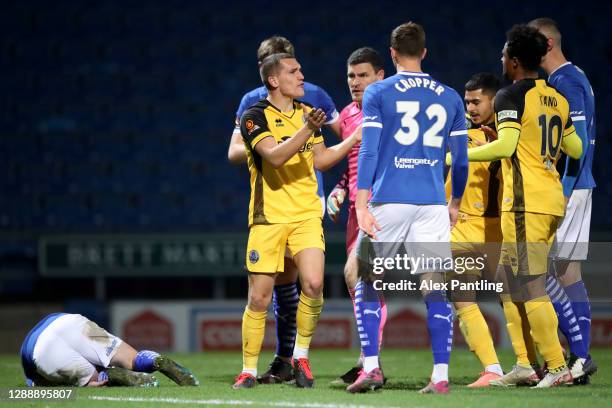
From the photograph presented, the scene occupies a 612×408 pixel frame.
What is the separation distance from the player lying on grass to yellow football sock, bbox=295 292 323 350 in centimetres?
71

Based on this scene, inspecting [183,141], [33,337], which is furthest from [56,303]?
[33,337]

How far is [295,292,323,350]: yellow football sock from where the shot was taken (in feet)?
19.1

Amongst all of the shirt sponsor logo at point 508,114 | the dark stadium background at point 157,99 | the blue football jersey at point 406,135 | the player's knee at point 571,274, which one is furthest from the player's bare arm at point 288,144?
the dark stadium background at point 157,99

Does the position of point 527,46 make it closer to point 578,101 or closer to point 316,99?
point 578,101

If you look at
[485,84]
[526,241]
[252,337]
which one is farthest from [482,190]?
[252,337]

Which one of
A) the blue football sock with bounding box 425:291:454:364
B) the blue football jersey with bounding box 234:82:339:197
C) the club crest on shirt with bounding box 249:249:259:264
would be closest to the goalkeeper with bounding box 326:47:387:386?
the blue football jersey with bounding box 234:82:339:197

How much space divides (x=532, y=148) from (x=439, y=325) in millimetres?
1224

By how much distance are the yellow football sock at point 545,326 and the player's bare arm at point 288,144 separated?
1.52 metres

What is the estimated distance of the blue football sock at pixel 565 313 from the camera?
19.8 feet

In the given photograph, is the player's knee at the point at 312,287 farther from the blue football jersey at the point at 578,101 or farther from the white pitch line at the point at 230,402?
the blue football jersey at the point at 578,101

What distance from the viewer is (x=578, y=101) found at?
6121 millimetres

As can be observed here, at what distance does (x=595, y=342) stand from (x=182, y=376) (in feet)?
22.2

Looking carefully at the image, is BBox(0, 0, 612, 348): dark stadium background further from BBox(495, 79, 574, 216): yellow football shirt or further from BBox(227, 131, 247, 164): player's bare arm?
BBox(495, 79, 574, 216): yellow football shirt

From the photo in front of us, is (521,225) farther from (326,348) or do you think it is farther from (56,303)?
(56,303)
